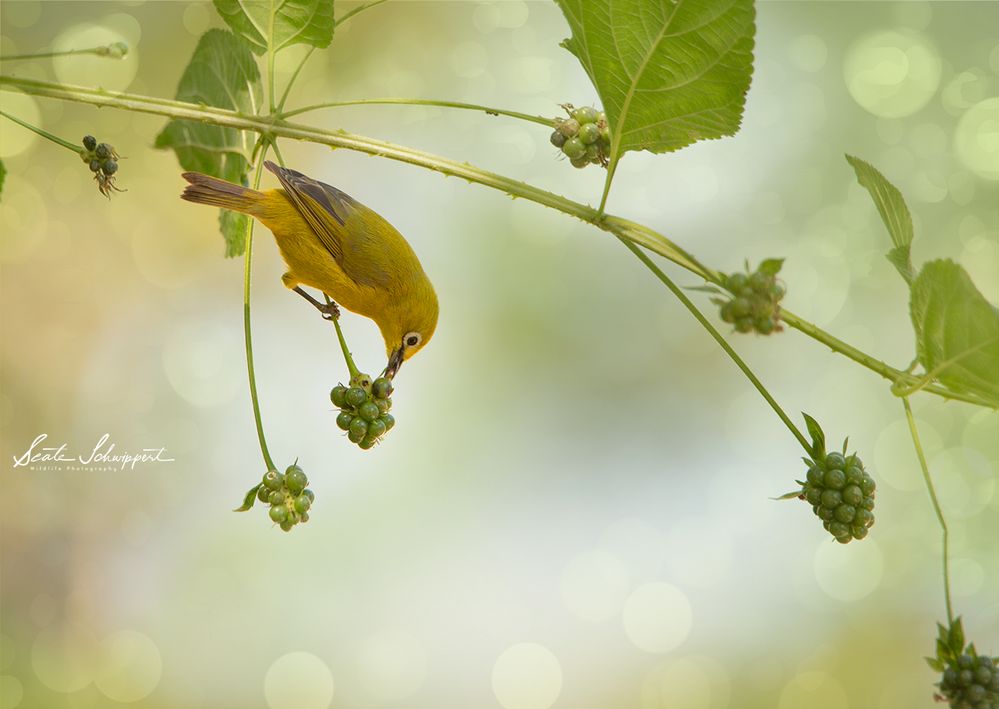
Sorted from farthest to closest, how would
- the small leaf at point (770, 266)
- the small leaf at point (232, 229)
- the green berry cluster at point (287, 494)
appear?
the small leaf at point (232, 229)
the green berry cluster at point (287, 494)
the small leaf at point (770, 266)

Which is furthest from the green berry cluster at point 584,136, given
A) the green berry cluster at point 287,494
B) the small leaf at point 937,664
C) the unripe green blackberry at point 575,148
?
the small leaf at point 937,664

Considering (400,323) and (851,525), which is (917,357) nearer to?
(851,525)

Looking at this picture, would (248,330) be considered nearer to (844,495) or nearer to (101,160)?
(101,160)

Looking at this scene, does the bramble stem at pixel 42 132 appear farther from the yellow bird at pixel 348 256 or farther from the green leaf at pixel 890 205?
the green leaf at pixel 890 205

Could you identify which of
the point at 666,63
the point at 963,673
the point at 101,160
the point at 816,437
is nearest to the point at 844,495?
→ the point at 816,437

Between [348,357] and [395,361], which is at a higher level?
[395,361]

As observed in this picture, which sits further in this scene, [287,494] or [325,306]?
[325,306]

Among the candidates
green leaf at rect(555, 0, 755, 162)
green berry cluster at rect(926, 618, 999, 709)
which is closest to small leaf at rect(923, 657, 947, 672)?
Answer: green berry cluster at rect(926, 618, 999, 709)
